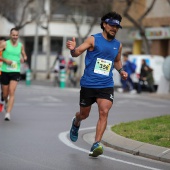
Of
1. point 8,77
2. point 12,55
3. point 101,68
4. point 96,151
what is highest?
point 101,68

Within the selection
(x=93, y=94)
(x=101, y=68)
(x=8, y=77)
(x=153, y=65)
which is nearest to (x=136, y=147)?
(x=93, y=94)

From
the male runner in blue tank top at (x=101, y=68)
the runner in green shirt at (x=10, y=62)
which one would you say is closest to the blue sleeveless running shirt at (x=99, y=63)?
the male runner in blue tank top at (x=101, y=68)

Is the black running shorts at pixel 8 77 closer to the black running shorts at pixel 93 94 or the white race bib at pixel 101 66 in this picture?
the black running shorts at pixel 93 94

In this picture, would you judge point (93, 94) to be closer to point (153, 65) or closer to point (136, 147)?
point (136, 147)

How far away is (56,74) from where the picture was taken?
36969 mm

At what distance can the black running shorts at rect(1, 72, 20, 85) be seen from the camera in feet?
49.3

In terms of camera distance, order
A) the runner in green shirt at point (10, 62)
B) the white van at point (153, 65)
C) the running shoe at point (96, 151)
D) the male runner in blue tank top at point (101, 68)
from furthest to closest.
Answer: the white van at point (153, 65), the runner in green shirt at point (10, 62), the male runner in blue tank top at point (101, 68), the running shoe at point (96, 151)

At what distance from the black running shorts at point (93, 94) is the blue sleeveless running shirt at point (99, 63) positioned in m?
0.06

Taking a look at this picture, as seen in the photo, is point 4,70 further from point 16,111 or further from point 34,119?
point 16,111

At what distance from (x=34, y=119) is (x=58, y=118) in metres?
0.69

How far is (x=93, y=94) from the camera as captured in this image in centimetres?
1010

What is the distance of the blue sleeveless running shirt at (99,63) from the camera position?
10.0 m

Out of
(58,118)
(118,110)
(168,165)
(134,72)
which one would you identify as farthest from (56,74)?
(168,165)

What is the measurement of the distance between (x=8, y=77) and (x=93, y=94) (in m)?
5.31
